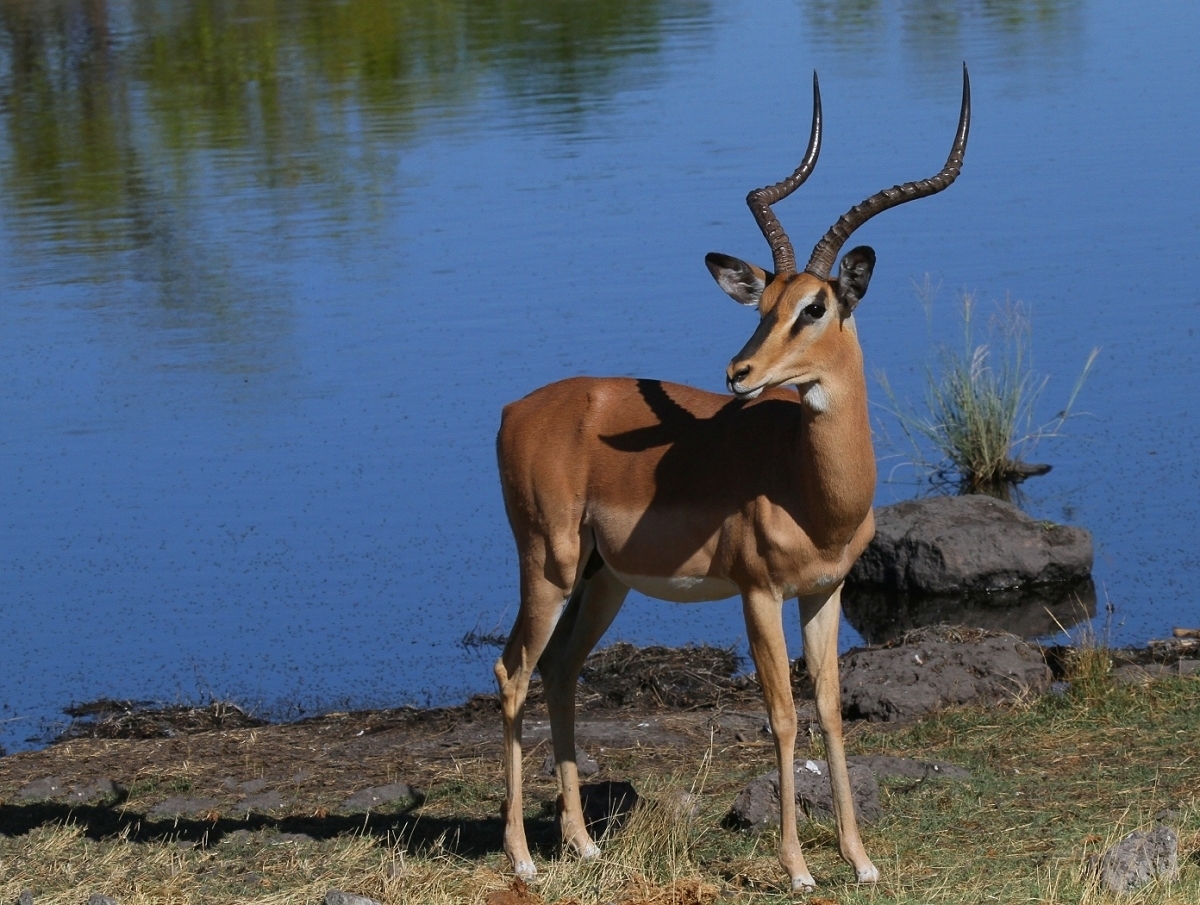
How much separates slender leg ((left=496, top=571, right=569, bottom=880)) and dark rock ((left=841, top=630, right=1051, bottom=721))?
2.26m

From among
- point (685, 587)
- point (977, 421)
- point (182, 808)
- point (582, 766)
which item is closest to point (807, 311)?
point (685, 587)

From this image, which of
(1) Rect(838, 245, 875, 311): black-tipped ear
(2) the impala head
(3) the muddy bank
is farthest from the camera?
(3) the muddy bank

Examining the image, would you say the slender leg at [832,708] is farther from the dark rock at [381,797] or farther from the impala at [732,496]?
the dark rock at [381,797]

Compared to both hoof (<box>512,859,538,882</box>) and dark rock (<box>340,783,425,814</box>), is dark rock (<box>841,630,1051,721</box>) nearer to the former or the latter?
dark rock (<box>340,783,425,814</box>)

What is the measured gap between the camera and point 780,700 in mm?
6383

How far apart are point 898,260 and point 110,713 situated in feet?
31.3

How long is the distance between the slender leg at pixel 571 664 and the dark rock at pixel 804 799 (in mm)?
585

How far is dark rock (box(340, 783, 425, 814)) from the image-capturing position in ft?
25.3

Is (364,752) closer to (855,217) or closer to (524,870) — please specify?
(524,870)

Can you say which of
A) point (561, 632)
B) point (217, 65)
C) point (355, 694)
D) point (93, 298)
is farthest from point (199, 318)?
point (217, 65)

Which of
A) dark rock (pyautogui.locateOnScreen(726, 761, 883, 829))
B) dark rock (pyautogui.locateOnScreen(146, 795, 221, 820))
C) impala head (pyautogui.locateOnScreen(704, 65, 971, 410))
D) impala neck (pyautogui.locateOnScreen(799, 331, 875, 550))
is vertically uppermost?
impala head (pyautogui.locateOnScreen(704, 65, 971, 410))

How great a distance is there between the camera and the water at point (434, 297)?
11.3m

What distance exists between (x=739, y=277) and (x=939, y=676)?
3054 millimetres

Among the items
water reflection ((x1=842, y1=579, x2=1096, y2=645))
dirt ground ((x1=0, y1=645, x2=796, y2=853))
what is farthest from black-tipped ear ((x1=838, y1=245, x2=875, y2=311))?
water reflection ((x1=842, y1=579, x2=1096, y2=645))
